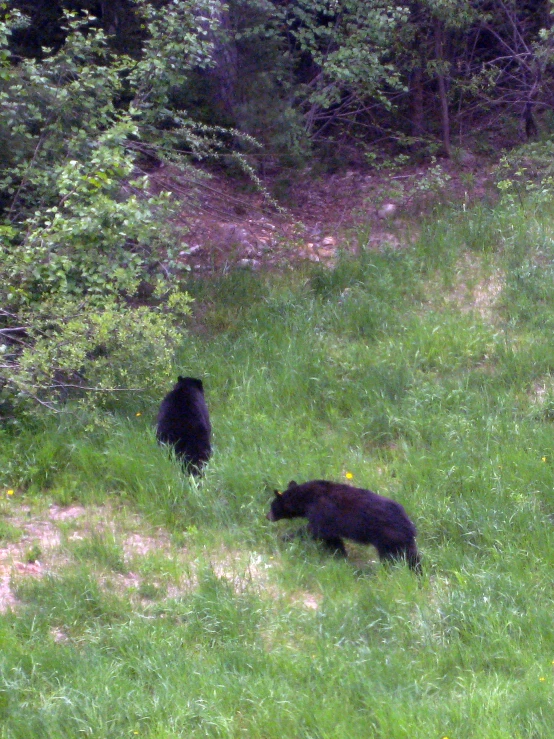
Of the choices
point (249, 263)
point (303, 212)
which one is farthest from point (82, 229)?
point (303, 212)

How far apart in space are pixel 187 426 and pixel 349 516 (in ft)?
6.37

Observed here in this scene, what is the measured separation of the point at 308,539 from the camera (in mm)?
6652

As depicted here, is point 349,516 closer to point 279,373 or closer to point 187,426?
point 187,426

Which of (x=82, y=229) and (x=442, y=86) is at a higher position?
(x=442, y=86)

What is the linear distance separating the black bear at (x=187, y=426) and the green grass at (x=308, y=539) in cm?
14

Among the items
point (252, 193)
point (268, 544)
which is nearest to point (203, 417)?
point (268, 544)

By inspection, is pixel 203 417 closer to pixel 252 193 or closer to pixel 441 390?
pixel 441 390

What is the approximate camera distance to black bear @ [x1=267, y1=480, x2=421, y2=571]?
20.1 feet

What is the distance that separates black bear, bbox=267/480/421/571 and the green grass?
18 centimetres

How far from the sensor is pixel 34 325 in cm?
790

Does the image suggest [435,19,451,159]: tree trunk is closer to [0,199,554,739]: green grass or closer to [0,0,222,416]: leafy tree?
[0,199,554,739]: green grass

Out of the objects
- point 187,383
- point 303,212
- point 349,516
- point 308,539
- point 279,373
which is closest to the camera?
point 349,516

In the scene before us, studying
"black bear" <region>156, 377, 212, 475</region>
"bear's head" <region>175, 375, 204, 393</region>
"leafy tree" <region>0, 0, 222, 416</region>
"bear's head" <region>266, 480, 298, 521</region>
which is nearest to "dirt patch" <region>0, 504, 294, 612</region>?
"bear's head" <region>266, 480, 298, 521</region>

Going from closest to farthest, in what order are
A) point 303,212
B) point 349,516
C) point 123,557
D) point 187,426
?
point 349,516, point 123,557, point 187,426, point 303,212
